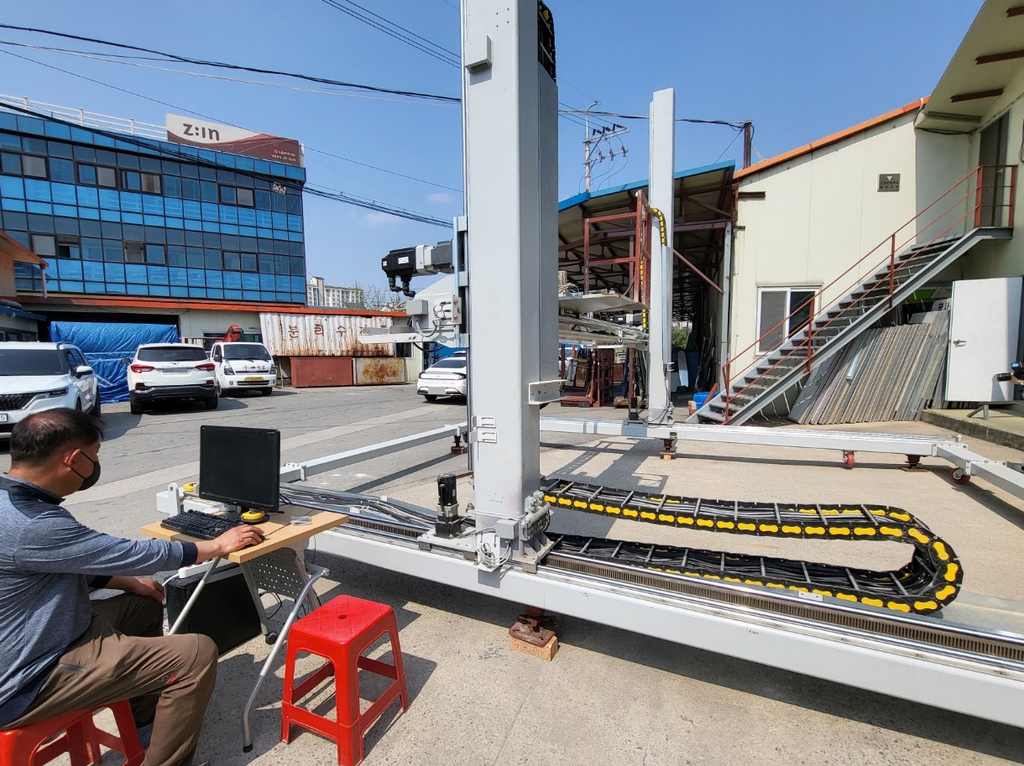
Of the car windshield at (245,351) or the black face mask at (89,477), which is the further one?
the car windshield at (245,351)

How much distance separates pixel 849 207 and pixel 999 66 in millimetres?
2704

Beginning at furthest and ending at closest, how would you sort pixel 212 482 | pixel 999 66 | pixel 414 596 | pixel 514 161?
pixel 999 66, pixel 414 596, pixel 212 482, pixel 514 161

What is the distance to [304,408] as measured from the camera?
12961 millimetres

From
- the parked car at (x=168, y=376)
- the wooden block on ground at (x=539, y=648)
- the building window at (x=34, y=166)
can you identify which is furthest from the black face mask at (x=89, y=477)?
the building window at (x=34, y=166)

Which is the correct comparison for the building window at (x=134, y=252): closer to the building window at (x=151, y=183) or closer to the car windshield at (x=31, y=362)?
the building window at (x=151, y=183)

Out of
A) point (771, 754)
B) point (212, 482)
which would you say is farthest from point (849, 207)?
point (212, 482)

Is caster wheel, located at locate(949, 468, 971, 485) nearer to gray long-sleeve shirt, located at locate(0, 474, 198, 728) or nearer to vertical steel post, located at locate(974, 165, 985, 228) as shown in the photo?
vertical steel post, located at locate(974, 165, 985, 228)

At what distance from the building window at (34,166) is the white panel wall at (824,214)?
31.4m

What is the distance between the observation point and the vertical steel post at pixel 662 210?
662 centimetres

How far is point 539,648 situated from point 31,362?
9964 mm

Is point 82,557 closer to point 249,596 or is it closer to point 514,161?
point 249,596

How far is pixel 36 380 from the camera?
7621 mm

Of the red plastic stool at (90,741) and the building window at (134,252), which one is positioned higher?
the building window at (134,252)

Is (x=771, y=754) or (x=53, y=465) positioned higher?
(x=53, y=465)
